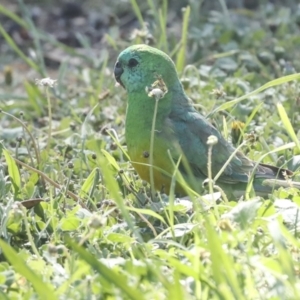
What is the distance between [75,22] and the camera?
22.8ft

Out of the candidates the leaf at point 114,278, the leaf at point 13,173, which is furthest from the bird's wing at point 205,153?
the leaf at point 114,278

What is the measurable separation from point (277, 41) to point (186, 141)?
228 centimetres

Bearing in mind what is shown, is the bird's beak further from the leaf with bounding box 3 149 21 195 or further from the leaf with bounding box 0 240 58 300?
the leaf with bounding box 0 240 58 300

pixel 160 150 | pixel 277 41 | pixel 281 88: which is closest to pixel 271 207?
pixel 160 150

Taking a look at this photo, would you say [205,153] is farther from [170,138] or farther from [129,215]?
[129,215]

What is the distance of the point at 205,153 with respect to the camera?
341 cm

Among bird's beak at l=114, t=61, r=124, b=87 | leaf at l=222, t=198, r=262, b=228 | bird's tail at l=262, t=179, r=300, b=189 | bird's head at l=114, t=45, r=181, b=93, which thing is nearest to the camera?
leaf at l=222, t=198, r=262, b=228

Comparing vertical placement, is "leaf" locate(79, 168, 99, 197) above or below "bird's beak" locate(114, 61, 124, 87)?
below

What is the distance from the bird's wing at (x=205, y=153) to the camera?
3391 mm

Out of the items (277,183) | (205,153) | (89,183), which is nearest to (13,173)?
(89,183)

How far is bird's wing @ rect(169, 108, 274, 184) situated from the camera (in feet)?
11.1

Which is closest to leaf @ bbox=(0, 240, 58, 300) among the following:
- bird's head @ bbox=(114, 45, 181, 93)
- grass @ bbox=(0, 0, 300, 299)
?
grass @ bbox=(0, 0, 300, 299)

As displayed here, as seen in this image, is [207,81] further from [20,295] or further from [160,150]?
[20,295]

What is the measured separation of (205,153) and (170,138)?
0.16 meters
